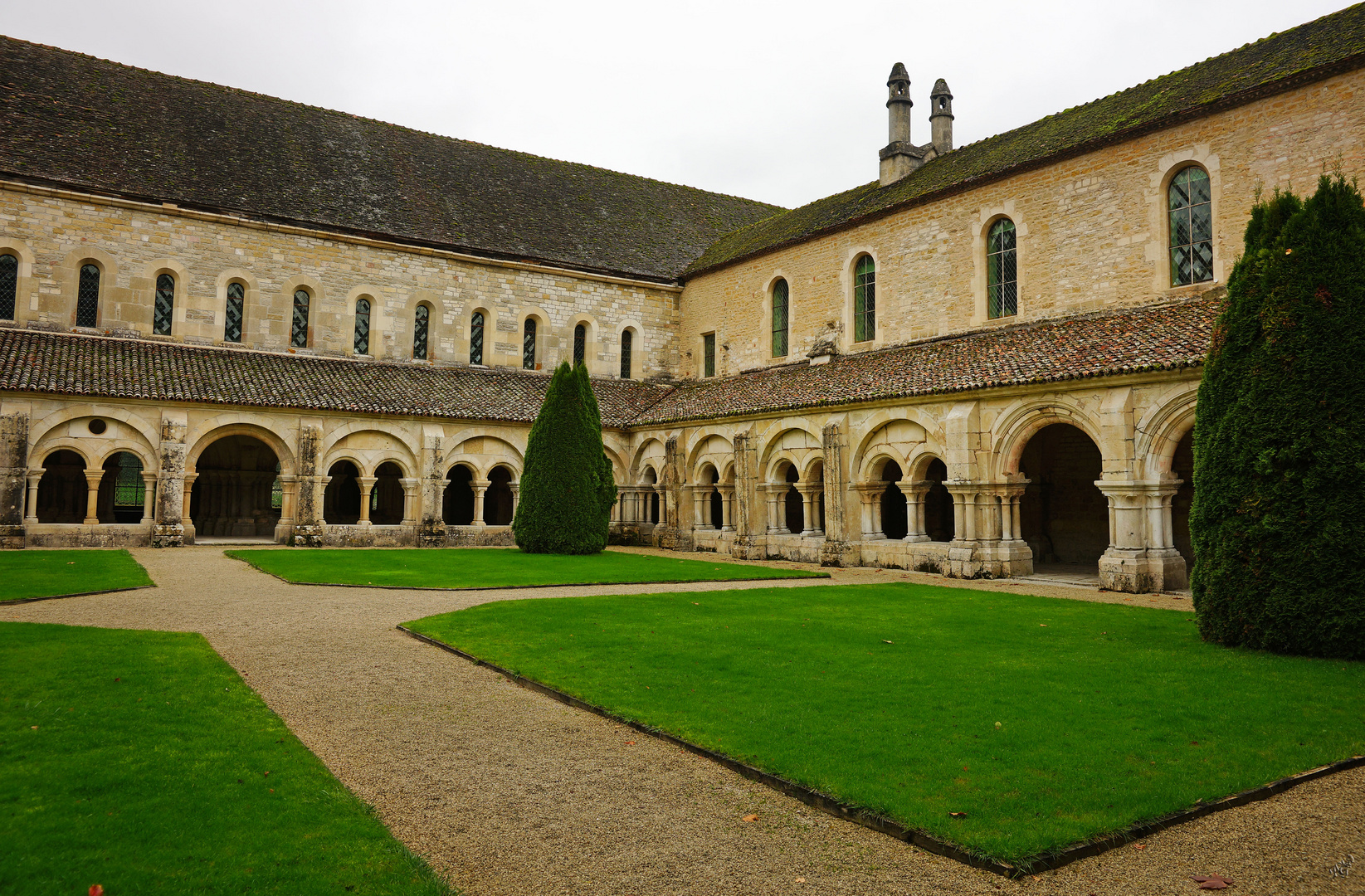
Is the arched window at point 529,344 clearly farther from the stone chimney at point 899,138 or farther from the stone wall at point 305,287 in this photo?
the stone chimney at point 899,138

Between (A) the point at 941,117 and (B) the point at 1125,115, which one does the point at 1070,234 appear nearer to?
(B) the point at 1125,115

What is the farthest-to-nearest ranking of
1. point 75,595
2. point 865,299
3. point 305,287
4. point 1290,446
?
point 305,287, point 865,299, point 75,595, point 1290,446

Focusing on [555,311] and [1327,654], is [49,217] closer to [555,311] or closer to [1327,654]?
[555,311]

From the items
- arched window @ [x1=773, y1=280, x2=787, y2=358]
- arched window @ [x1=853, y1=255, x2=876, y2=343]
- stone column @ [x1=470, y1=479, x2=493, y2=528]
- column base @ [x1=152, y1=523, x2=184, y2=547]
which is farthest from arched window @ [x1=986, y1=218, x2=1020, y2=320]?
column base @ [x1=152, y1=523, x2=184, y2=547]

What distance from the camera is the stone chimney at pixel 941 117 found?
976 inches

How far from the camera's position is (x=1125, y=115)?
18.4 meters

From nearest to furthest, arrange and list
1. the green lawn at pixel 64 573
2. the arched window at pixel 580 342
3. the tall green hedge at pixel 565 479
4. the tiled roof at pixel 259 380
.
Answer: the green lawn at pixel 64 573
the tiled roof at pixel 259 380
the tall green hedge at pixel 565 479
the arched window at pixel 580 342

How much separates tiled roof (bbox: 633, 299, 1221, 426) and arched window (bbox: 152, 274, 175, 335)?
14086mm

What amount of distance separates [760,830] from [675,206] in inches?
1273

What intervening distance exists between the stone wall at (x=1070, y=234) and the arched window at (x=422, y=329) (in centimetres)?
1032

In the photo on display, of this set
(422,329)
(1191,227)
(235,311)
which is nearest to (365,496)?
(422,329)

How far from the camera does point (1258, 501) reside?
8.63m

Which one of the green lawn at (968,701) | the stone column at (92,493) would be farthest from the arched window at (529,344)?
the green lawn at (968,701)

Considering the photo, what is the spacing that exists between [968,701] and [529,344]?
24.4m
